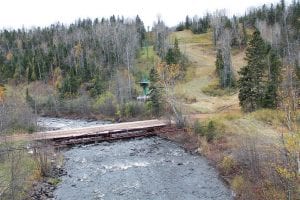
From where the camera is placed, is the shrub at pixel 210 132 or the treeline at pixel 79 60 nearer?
the shrub at pixel 210 132

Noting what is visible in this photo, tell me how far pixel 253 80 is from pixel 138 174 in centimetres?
2205

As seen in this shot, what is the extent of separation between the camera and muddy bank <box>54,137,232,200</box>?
32.1 meters

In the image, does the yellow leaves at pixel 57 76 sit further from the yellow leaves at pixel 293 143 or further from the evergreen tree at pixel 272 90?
the yellow leaves at pixel 293 143

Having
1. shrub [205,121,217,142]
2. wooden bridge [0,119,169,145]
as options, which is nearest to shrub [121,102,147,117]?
wooden bridge [0,119,169,145]

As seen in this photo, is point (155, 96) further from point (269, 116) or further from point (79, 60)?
point (79, 60)

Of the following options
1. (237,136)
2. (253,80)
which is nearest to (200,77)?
(253,80)

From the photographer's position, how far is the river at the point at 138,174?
105ft

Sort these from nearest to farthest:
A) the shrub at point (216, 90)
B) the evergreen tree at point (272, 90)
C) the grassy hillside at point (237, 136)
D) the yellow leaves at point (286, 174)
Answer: the yellow leaves at point (286, 174), the grassy hillside at point (237, 136), the evergreen tree at point (272, 90), the shrub at point (216, 90)

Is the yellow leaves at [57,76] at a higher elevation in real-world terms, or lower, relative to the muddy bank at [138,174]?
higher

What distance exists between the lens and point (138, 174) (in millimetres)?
37125

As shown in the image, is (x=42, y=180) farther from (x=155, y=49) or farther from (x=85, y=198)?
(x=155, y=49)

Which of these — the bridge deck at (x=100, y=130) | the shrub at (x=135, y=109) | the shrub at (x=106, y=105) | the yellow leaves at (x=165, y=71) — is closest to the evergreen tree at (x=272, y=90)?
the yellow leaves at (x=165, y=71)

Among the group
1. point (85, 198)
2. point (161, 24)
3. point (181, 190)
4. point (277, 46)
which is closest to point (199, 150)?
point (181, 190)

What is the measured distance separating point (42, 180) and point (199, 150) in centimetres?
1734
